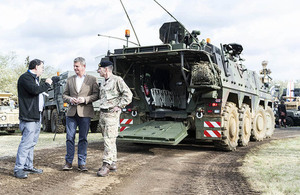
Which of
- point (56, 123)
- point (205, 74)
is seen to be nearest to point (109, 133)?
point (205, 74)

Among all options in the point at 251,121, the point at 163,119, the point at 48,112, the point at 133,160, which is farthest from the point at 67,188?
the point at 48,112

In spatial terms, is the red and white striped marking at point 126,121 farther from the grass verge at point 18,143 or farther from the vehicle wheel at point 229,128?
the vehicle wheel at point 229,128

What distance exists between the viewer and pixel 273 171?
590 centimetres

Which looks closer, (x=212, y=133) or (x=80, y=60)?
(x=80, y=60)

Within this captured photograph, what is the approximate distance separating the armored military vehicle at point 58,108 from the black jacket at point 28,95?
9134mm

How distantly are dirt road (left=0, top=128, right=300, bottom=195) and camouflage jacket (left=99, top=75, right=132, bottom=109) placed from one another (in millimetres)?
1131

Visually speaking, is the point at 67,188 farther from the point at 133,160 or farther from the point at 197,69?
the point at 197,69

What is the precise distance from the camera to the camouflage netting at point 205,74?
25.9 feet

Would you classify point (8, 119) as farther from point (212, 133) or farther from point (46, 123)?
point (212, 133)

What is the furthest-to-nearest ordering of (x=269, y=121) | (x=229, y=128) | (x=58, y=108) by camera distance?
1. (x=58, y=108)
2. (x=269, y=121)
3. (x=229, y=128)

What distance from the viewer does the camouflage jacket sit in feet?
17.9

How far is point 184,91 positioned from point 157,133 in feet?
7.84

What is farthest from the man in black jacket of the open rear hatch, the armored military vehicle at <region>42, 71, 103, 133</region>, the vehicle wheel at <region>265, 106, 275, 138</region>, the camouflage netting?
the vehicle wheel at <region>265, 106, 275, 138</region>

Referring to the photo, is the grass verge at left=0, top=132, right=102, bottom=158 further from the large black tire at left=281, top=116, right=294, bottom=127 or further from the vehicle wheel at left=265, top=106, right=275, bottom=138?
the large black tire at left=281, top=116, right=294, bottom=127
